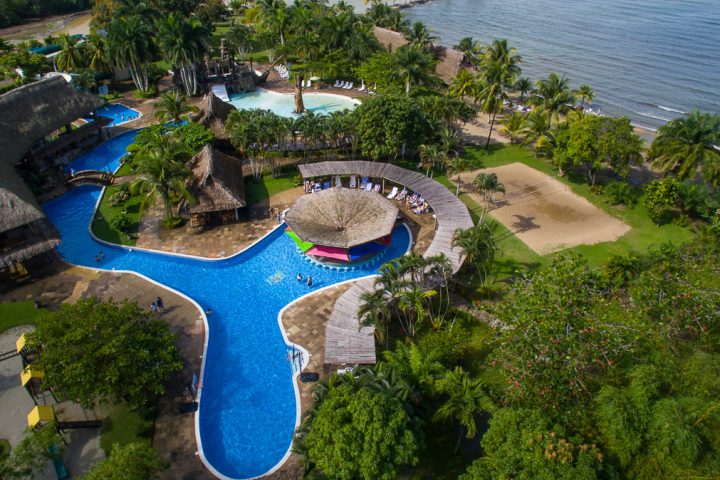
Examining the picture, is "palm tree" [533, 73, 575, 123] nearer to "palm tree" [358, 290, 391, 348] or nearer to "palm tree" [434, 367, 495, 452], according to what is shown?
"palm tree" [358, 290, 391, 348]

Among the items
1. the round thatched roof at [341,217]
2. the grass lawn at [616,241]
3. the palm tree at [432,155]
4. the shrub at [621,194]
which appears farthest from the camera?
the palm tree at [432,155]

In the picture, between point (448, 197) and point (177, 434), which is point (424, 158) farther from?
point (177, 434)

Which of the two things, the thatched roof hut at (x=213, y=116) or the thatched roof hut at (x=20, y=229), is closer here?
the thatched roof hut at (x=20, y=229)

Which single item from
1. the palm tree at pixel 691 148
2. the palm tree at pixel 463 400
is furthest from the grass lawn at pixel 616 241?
the palm tree at pixel 463 400

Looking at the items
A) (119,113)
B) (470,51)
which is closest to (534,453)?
(119,113)

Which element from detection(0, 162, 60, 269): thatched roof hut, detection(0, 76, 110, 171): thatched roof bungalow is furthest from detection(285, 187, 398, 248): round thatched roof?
detection(0, 76, 110, 171): thatched roof bungalow

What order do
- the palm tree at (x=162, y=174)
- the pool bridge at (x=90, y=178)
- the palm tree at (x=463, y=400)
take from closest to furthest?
the palm tree at (x=463, y=400), the palm tree at (x=162, y=174), the pool bridge at (x=90, y=178)

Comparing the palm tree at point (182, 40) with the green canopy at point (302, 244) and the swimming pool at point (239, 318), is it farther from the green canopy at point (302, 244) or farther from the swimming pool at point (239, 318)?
the green canopy at point (302, 244)
